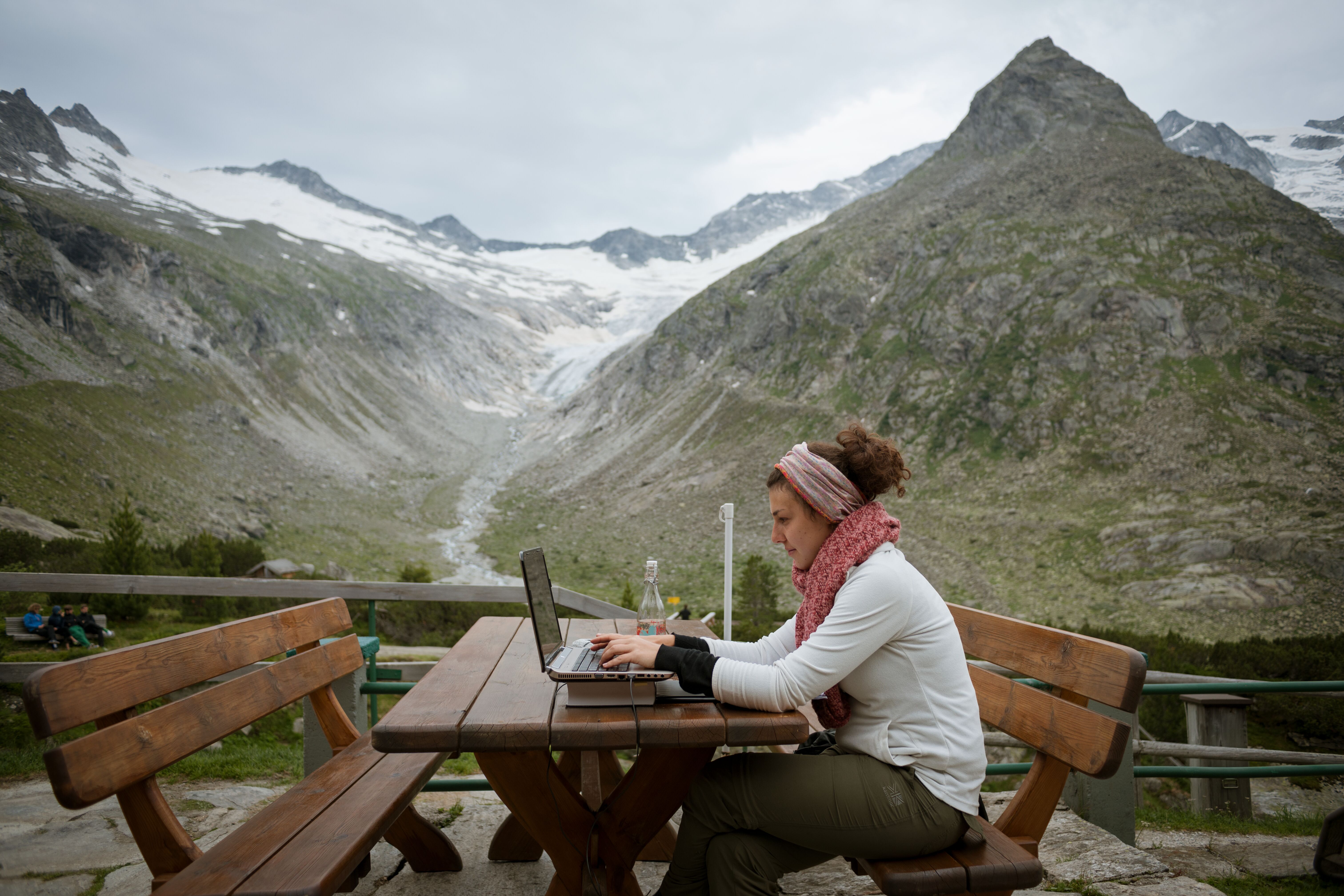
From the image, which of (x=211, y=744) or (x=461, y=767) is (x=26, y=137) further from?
(x=211, y=744)

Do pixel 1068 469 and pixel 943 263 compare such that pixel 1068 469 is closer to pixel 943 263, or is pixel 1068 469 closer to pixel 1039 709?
pixel 943 263

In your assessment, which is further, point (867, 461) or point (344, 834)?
point (867, 461)

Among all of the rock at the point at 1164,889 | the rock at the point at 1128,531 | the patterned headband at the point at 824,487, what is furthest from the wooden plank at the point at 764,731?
the rock at the point at 1128,531

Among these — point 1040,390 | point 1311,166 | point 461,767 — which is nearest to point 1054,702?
point 461,767

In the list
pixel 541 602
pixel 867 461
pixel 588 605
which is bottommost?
pixel 588 605

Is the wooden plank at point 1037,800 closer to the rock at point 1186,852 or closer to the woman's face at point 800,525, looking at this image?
the woman's face at point 800,525

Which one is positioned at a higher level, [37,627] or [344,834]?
[344,834]
